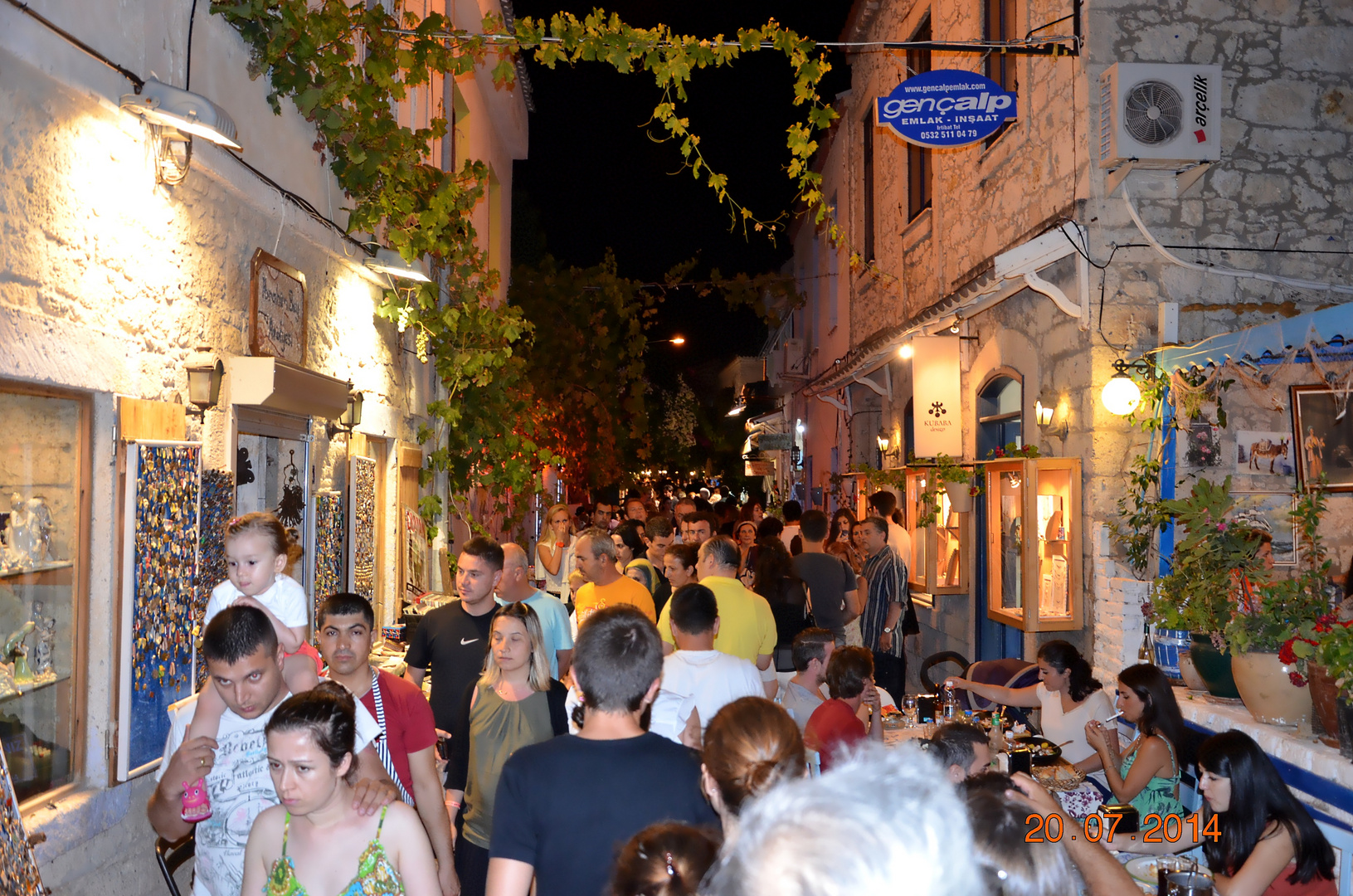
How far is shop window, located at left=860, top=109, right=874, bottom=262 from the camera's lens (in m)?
17.2

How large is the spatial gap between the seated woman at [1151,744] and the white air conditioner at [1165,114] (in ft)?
13.9

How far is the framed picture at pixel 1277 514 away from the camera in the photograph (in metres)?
7.76

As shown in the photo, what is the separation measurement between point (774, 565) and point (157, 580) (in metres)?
5.24

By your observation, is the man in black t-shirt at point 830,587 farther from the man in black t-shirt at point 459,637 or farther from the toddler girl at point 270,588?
the toddler girl at point 270,588

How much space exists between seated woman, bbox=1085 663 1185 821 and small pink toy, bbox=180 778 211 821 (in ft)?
14.3

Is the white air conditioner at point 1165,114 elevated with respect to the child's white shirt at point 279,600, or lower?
elevated

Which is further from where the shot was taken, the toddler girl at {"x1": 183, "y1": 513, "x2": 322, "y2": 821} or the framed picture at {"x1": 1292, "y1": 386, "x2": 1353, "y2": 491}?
the framed picture at {"x1": 1292, "y1": 386, "x2": 1353, "y2": 491}

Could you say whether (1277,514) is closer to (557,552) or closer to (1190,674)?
(1190,674)

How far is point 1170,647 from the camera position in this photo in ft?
21.3

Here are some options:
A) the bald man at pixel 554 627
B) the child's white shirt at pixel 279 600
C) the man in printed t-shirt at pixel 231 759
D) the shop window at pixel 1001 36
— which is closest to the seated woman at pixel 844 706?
the bald man at pixel 554 627

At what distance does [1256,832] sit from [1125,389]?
4.45 meters

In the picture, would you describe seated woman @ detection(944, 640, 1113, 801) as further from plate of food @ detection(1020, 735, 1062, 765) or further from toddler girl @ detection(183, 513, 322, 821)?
toddler girl @ detection(183, 513, 322, 821)

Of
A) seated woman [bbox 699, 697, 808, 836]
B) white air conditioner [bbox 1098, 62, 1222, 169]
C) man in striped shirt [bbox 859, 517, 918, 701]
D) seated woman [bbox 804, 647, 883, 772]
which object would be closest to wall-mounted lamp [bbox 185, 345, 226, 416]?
seated woman [bbox 699, 697, 808, 836]

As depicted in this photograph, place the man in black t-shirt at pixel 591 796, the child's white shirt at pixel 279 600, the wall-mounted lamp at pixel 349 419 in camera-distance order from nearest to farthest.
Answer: the man in black t-shirt at pixel 591 796, the child's white shirt at pixel 279 600, the wall-mounted lamp at pixel 349 419
